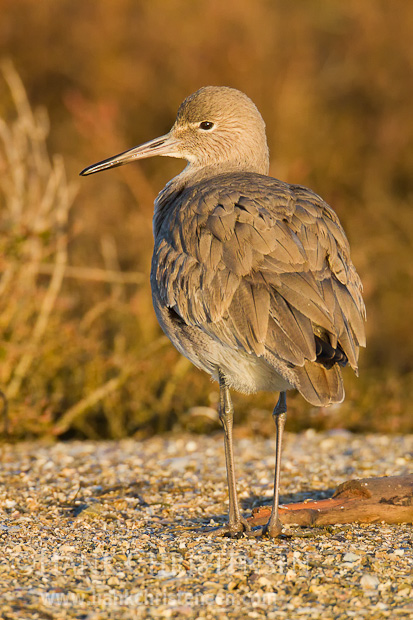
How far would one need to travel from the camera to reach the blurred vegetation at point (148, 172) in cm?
689

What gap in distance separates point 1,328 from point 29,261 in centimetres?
59

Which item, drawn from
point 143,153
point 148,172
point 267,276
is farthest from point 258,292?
point 148,172

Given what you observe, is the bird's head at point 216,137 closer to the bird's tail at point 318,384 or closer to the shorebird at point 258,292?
the shorebird at point 258,292

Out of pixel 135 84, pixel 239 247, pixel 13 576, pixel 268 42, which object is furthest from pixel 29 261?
pixel 268 42

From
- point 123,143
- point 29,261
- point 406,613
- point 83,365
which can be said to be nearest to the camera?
point 406,613

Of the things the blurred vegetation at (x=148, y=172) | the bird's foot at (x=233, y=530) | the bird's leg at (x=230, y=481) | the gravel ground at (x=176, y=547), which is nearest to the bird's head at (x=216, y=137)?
the blurred vegetation at (x=148, y=172)

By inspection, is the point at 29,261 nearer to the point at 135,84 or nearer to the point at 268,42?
the point at 135,84

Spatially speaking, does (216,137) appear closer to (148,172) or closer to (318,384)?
(318,384)

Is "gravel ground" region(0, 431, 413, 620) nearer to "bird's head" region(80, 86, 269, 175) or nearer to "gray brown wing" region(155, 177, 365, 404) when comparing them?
"gray brown wing" region(155, 177, 365, 404)

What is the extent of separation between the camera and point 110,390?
22.8 feet

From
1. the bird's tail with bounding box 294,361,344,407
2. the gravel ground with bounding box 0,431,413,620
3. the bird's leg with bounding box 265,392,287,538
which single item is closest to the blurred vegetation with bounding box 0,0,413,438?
the gravel ground with bounding box 0,431,413,620

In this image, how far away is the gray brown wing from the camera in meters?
4.04

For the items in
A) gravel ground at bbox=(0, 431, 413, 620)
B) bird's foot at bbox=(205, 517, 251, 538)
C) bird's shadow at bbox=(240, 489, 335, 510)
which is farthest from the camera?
bird's shadow at bbox=(240, 489, 335, 510)

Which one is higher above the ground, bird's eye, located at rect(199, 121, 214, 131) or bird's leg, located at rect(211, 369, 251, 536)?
bird's eye, located at rect(199, 121, 214, 131)
